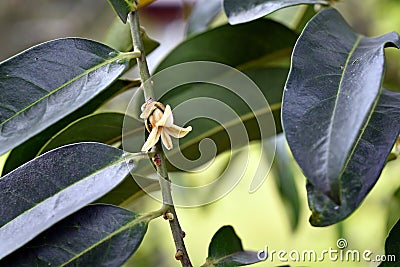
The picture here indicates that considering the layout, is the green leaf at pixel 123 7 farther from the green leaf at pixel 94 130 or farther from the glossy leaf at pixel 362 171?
the glossy leaf at pixel 362 171

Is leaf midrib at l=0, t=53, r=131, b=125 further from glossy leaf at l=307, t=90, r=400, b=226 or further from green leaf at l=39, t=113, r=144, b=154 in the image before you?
glossy leaf at l=307, t=90, r=400, b=226

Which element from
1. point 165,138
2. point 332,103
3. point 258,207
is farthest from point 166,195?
point 258,207

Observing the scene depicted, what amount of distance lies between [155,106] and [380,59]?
16 cm

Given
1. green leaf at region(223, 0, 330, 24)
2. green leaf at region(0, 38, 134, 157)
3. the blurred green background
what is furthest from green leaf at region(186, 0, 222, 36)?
green leaf at region(0, 38, 134, 157)

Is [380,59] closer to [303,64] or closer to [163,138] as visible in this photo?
[303,64]

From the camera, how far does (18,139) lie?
400mm

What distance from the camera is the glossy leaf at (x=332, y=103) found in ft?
1.08

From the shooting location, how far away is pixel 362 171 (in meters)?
0.38

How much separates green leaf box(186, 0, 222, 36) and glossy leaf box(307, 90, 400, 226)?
40cm

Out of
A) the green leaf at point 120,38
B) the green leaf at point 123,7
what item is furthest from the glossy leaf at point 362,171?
the green leaf at point 120,38

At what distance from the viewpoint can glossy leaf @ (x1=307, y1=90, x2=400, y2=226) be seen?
37 centimetres

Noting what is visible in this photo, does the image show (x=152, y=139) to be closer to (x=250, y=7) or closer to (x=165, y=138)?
(x=165, y=138)

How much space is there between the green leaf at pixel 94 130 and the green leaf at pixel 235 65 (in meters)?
0.07

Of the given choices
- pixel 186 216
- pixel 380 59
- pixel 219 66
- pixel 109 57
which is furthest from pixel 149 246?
pixel 380 59
